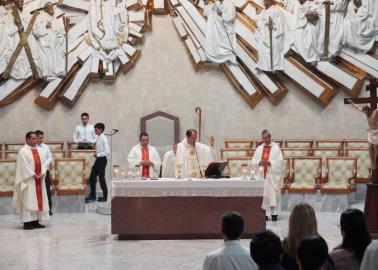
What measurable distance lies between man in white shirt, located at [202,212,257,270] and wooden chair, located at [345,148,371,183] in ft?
35.2

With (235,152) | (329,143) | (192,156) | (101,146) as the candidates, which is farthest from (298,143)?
(192,156)

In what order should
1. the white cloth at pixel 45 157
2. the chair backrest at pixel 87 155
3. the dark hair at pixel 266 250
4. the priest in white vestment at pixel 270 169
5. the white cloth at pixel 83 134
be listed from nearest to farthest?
the dark hair at pixel 266 250 < the white cloth at pixel 45 157 < the priest in white vestment at pixel 270 169 < the chair backrest at pixel 87 155 < the white cloth at pixel 83 134

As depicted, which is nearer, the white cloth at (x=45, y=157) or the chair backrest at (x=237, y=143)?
the white cloth at (x=45, y=157)

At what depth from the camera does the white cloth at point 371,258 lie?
13.8ft

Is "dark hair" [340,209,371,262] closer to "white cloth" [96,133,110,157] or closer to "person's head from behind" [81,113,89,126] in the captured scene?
"white cloth" [96,133,110,157]

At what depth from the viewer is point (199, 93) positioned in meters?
17.9

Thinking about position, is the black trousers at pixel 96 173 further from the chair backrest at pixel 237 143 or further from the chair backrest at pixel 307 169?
the chair backrest at pixel 307 169

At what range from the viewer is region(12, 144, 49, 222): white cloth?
12.7 metres

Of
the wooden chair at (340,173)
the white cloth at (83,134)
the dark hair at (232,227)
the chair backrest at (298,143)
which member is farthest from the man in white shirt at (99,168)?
the dark hair at (232,227)

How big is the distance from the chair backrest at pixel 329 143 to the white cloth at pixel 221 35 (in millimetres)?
2574

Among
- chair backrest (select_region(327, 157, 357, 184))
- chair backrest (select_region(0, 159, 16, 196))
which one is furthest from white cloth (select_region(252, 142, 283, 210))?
chair backrest (select_region(0, 159, 16, 196))

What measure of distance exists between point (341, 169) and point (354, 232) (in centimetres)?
1005

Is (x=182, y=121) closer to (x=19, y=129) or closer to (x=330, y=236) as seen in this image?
(x=19, y=129)

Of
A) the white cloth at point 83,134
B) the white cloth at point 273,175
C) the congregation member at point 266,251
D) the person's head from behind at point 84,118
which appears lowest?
the congregation member at point 266,251
